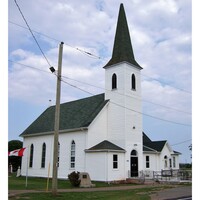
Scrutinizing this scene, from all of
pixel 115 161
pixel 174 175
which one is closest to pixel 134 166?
pixel 115 161

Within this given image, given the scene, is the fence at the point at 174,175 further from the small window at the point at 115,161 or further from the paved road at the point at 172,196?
the paved road at the point at 172,196

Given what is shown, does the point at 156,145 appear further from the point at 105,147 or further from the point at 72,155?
the point at 72,155

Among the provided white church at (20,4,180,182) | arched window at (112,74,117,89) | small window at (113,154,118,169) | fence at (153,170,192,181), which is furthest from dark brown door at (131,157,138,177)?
arched window at (112,74,117,89)

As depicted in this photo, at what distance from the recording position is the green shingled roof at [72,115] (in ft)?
93.4

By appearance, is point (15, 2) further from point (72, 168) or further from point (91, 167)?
point (72, 168)

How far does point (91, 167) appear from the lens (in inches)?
1022

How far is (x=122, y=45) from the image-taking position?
100 ft

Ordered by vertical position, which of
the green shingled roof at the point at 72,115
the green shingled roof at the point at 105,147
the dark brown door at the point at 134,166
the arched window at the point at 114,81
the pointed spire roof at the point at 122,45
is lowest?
the dark brown door at the point at 134,166

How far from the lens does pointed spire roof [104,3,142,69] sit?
29.7 metres

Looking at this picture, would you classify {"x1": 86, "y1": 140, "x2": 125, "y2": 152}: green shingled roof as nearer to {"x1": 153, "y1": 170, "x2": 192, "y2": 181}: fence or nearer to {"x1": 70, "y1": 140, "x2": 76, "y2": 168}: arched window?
{"x1": 70, "y1": 140, "x2": 76, "y2": 168}: arched window

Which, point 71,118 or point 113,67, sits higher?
point 113,67

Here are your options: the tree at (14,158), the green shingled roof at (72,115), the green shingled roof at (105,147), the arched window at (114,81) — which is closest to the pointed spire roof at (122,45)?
the arched window at (114,81)
